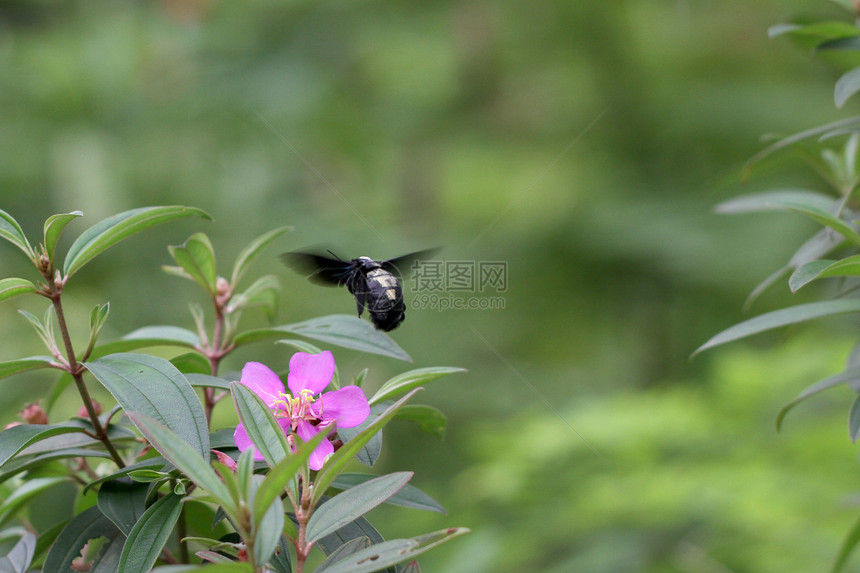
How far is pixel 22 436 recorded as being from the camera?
1.50 ft

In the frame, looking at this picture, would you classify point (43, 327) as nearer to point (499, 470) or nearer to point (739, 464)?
point (499, 470)

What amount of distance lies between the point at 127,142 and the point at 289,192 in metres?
0.60

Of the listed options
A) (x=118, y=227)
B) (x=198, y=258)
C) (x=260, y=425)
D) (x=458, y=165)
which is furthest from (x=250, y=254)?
(x=458, y=165)

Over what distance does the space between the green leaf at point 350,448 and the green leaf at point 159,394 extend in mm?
68

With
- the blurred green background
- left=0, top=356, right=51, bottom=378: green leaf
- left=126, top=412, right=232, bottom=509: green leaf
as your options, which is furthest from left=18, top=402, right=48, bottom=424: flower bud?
the blurred green background

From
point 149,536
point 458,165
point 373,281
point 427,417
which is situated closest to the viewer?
point 149,536

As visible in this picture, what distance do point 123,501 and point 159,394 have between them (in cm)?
9

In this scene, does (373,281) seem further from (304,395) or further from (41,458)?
(41,458)

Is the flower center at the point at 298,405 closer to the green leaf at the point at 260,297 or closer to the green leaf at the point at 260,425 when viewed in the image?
the green leaf at the point at 260,425

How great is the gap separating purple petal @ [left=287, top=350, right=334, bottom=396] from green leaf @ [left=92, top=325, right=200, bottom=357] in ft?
0.59

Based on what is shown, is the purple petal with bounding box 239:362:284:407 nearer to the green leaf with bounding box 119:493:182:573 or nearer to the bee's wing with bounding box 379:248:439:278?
the green leaf with bounding box 119:493:182:573

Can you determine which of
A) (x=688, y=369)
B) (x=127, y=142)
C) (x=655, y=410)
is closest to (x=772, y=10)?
(x=688, y=369)

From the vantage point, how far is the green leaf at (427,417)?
52 centimetres

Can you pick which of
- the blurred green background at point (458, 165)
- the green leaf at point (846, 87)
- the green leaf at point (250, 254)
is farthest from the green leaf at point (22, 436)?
the blurred green background at point (458, 165)
